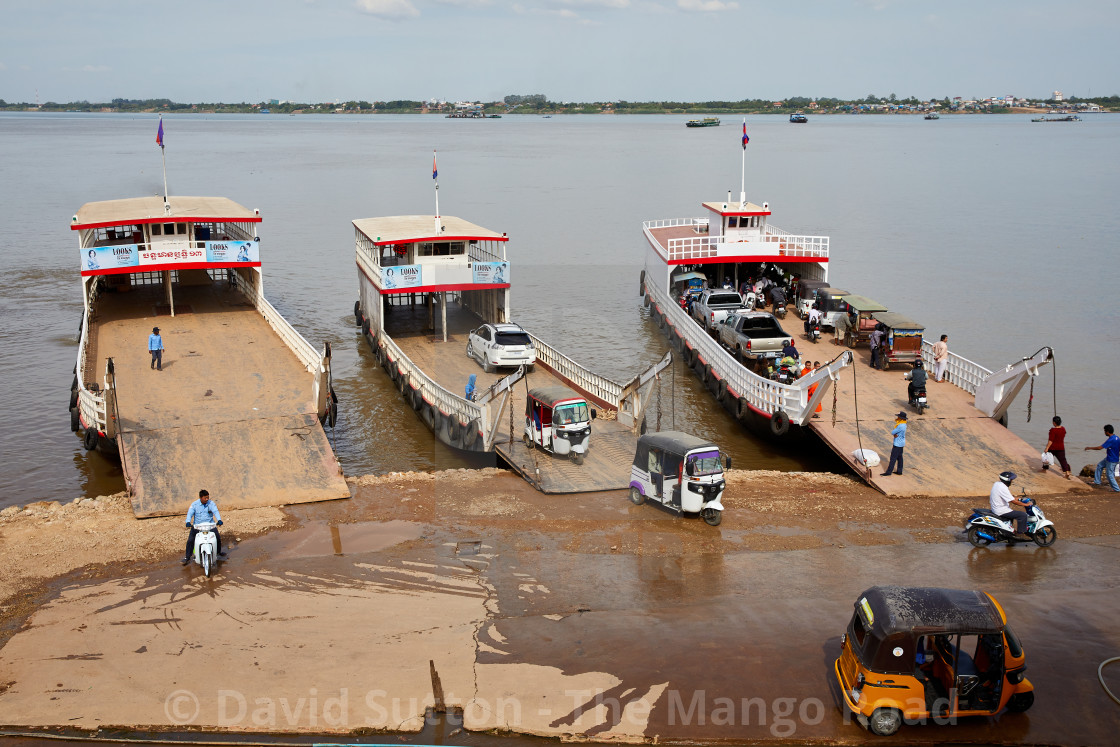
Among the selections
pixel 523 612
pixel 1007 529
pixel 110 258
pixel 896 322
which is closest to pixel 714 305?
pixel 896 322

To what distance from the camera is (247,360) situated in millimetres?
23906

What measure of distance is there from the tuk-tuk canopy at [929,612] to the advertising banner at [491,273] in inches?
720

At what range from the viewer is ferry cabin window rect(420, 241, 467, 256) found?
28.2 metres

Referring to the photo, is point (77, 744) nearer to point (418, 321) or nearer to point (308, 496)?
point (308, 496)

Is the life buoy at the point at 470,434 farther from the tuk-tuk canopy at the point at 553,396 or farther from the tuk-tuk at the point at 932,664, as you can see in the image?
the tuk-tuk at the point at 932,664

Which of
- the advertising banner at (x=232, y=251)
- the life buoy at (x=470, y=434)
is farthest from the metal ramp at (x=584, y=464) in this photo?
the advertising banner at (x=232, y=251)

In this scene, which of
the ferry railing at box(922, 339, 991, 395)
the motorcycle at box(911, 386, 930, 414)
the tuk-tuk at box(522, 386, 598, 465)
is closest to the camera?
the tuk-tuk at box(522, 386, 598, 465)

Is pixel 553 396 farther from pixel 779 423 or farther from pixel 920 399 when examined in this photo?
pixel 920 399

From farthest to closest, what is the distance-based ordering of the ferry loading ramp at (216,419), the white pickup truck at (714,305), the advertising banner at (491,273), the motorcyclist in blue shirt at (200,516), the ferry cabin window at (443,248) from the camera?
the white pickup truck at (714,305), the ferry cabin window at (443,248), the advertising banner at (491,273), the ferry loading ramp at (216,419), the motorcyclist in blue shirt at (200,516)

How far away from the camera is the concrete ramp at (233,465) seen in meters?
17.2

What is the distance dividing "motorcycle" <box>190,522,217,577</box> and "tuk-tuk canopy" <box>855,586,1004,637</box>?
9.60 metres

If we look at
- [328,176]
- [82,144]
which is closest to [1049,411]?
[328,176]

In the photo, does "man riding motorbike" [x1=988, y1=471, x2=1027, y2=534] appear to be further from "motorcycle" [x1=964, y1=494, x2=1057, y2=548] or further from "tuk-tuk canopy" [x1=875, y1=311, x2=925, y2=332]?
"tuk-tuk canopy" [x1=875, y1=311, x2=925, y2=332]

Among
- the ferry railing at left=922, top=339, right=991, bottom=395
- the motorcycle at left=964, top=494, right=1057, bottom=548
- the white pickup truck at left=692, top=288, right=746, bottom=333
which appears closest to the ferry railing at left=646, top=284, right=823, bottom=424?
the white pickup truck at left=692, top=288, right=746, bottom=333
